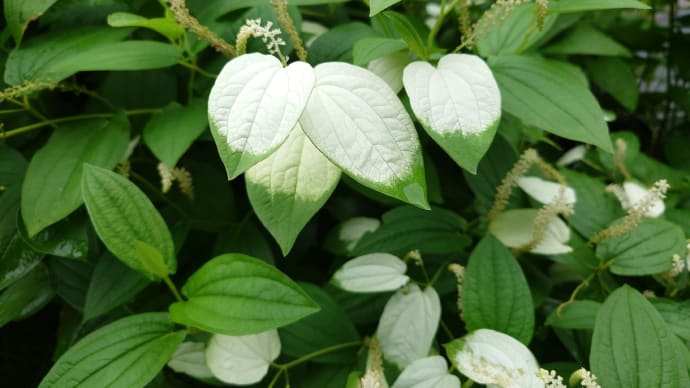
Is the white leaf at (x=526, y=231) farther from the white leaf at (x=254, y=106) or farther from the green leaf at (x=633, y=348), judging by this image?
the white leaf at (x=254, y=106)

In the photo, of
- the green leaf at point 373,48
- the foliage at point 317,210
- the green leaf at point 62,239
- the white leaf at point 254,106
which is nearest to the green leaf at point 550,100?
the foliage at point 317,210

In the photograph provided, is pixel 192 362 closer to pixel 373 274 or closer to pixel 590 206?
pixel 373 274

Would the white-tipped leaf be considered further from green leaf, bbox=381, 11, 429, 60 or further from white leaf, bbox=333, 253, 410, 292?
white leaf, bbox=333, 253, 410, 292

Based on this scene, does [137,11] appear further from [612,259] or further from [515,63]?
[612,259]

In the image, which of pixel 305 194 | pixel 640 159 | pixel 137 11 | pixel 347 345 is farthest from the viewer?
pixel 640 159

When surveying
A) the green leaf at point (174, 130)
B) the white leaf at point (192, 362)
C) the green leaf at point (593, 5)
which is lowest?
the white leaf at point (192, 362)

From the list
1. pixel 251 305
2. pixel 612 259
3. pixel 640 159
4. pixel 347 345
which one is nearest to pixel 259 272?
pixel 251 305
